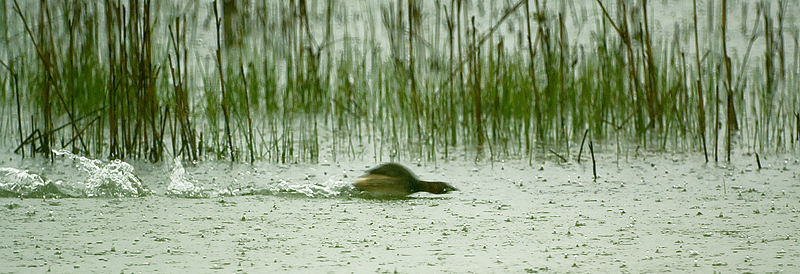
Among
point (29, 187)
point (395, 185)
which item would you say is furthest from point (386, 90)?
point (29, 187)

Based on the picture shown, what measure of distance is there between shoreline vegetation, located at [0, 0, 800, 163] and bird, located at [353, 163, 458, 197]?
0.52 metres

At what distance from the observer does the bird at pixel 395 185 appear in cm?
255

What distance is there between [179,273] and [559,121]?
8.02 feet

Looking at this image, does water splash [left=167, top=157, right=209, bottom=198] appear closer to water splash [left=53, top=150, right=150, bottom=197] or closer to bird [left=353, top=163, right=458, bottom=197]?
water splash [left=53, top=150, right=150, bottom=197]

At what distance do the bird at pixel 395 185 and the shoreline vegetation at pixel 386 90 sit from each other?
1.72ft

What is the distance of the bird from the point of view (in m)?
2.55

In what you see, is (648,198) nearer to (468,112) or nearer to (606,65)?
(468,112)

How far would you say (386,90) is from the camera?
3.74 metres

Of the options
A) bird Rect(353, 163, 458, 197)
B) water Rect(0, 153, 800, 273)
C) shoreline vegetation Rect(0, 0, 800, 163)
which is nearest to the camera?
water Rect(0, 153, 800, 273)

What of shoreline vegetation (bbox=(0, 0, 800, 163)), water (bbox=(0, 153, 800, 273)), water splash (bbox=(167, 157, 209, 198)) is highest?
shoreline vegetation (bbox=(0, 0, 800, 163))

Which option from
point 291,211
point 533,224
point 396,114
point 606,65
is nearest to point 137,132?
point 396,114

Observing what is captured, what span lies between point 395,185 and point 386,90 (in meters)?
1.23

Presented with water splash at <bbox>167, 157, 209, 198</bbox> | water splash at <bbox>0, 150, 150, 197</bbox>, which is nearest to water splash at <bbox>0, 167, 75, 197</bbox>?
water splash at <bbox>0, 150, 150, 197</bbox>

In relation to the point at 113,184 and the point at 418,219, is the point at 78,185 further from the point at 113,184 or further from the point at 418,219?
the point at 418,219
